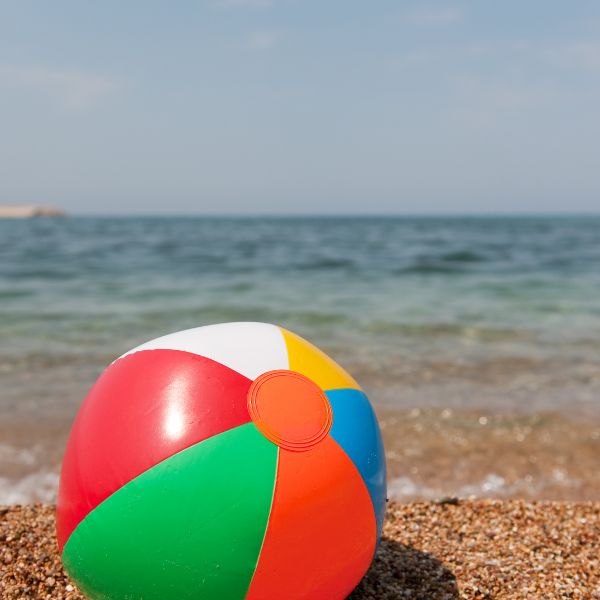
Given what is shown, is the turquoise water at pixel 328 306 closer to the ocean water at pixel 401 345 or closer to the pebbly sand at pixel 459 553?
the ocean water at pixel 401 345

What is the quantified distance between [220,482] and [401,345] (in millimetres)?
6178

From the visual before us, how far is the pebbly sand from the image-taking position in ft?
9.91

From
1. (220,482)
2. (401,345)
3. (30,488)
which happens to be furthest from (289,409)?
(401,345)

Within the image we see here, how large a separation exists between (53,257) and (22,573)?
1898cm

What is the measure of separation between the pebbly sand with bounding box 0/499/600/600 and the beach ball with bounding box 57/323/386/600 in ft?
1.97

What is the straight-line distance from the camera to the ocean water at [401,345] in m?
5.01

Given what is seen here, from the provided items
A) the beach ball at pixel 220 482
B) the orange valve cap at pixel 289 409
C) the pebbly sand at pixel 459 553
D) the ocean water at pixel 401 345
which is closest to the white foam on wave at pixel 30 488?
the ocean water at pixel 401 345

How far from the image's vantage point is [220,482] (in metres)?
2.25

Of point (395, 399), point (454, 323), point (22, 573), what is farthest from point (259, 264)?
point (22, 573)

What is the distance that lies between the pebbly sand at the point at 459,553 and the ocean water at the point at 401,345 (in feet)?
2.17

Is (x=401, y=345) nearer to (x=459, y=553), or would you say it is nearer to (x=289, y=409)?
(x=459, y=553)

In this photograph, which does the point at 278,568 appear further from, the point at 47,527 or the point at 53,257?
the point at 53,257

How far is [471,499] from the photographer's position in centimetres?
411

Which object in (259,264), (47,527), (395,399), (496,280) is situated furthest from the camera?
(259,264)
